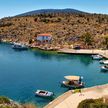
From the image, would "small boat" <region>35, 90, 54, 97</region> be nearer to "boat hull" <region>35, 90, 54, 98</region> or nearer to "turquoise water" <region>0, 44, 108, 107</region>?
"boat hull" <region>35, 90, 54, 98</region>

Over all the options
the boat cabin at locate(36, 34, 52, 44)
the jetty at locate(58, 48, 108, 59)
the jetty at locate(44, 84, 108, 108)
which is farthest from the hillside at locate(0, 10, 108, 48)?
the jetty at locate(44, 84, 108, 108)

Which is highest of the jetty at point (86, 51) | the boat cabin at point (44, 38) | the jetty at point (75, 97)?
the boat cabin at point (44, 38)

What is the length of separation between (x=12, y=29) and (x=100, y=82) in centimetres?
11116

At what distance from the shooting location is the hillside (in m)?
146

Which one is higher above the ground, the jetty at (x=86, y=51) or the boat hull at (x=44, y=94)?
the jetty at (x=86, y=51)

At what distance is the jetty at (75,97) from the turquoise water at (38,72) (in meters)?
3.62

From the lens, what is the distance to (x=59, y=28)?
16412 centimetres

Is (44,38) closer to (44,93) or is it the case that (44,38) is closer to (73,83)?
(73,83)

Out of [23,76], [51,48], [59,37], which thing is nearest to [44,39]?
[59,37]

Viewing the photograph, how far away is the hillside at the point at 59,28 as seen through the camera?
146025 mm

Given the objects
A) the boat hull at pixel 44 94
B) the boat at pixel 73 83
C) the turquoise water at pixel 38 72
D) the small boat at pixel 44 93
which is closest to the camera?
the boat hull at pixel 44 94

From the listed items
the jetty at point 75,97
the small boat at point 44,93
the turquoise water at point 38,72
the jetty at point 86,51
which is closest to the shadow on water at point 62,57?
the turquoise water at point 38,72

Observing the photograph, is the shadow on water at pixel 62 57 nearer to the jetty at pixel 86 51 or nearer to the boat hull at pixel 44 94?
the jetty at pixel 86 51

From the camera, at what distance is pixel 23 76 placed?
7806 centimetres
